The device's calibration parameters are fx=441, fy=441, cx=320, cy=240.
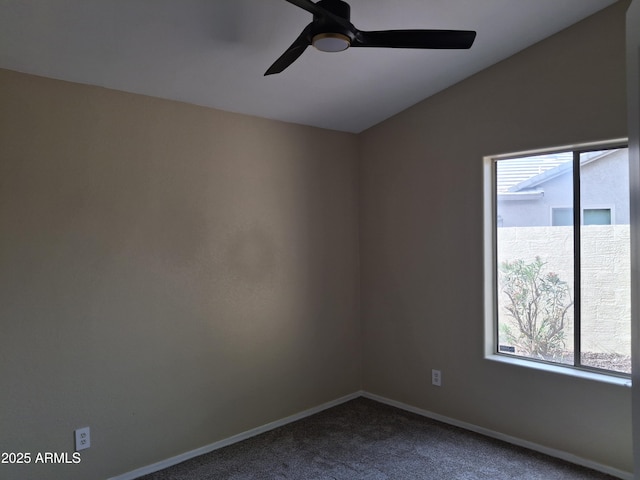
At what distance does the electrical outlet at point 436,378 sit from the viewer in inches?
133

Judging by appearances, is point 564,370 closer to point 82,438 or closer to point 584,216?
point 584,216

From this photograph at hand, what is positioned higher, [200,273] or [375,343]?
[200,273]

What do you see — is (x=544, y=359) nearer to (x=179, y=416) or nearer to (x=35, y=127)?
(x=179, y=416)

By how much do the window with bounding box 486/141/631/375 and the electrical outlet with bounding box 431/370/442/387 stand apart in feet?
1.54

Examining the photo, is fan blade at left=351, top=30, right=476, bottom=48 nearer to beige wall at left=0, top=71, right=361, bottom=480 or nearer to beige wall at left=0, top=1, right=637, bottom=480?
beige wall at left=0, top=1, right=637, bottom=480

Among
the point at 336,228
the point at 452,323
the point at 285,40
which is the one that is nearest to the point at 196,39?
the point at 285,40

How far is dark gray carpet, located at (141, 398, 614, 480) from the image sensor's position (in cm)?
259

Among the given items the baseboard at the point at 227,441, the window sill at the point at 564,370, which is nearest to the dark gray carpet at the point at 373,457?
the baseboard at the point at 227,441

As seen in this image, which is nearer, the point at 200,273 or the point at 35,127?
the point at 35,127

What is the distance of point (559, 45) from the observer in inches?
108

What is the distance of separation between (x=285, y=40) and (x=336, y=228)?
176 cm

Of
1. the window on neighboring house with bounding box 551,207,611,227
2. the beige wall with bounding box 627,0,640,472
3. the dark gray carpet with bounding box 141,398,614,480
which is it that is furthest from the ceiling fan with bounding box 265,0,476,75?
the dark gray carpet with bounding box 141,398,614,480

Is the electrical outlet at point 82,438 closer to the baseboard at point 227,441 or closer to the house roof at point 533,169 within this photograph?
the baseboard at point 227,441

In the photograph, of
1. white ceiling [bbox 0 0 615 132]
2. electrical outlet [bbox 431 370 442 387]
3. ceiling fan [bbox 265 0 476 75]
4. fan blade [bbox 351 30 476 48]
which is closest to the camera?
ceiling fan [bbox 265 0 476 75]
